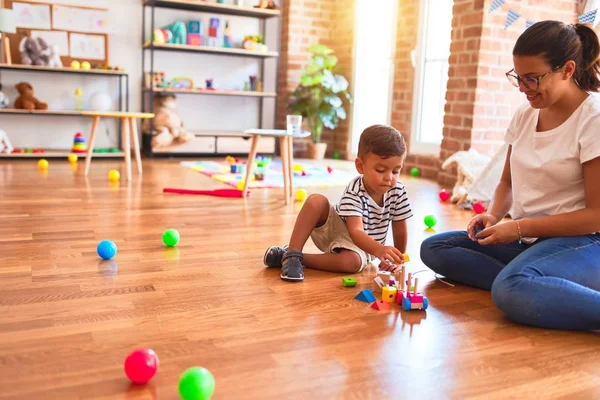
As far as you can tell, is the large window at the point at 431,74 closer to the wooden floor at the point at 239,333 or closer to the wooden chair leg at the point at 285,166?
the wooden chair leg at the point at 285,166

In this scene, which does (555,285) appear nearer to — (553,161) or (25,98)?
(553,161)

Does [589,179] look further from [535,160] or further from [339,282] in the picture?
[339,282]

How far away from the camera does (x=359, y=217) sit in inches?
72.2

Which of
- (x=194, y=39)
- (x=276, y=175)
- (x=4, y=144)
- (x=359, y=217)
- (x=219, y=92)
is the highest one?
(x=194, y=39)

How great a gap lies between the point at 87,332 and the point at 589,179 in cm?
126

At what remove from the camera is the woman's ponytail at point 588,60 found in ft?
4.96

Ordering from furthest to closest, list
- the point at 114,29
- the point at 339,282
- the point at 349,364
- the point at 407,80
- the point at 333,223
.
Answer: the point at 114,29 < the point at 407,80 < the point at 333,223 < the point at 339,282 < the point at 349,364

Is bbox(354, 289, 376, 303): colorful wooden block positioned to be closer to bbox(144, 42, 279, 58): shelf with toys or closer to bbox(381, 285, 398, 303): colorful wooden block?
bbox(381, 285, 398, 303): colorful wooden block

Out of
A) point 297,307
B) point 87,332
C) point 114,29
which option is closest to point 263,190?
point 297,307

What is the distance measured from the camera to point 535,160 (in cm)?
165

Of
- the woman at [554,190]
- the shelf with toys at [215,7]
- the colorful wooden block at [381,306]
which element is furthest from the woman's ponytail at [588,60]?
the shelf with toys at [215,7]

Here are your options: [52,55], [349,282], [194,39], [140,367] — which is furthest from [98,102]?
[140,367]

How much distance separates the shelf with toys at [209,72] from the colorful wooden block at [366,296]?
4073 millimetres

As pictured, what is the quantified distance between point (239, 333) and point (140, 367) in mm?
326
